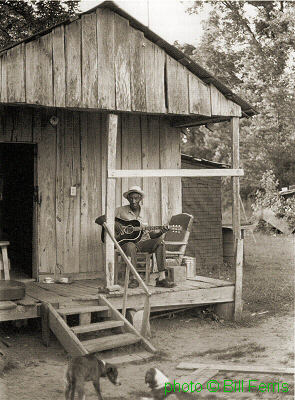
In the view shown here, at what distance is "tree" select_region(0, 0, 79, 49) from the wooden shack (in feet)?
12.1

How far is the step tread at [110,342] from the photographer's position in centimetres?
626

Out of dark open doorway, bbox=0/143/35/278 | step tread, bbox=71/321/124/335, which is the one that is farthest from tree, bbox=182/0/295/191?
step tread, bbox=71/321/124/335

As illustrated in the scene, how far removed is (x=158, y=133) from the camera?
9.84 meters

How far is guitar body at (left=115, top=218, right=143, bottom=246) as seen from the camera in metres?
8.00

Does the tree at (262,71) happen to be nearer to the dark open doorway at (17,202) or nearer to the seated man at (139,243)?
the dark open doorway at (17,202)

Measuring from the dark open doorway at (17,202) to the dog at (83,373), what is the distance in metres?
5.51

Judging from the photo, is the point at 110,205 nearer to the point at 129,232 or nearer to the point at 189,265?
the point at 129,232

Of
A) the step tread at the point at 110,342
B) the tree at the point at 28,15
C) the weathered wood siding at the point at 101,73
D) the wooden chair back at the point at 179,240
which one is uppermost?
the tree at the point at 28,15

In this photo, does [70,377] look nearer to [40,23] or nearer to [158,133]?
[158,133]

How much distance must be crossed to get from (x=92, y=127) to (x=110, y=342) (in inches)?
161

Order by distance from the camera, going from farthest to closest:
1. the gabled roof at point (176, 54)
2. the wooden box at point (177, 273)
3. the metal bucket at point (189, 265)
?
the metal bucket at point (189, 265) → the wooden box at point (177, 273) → the gabled roof at point (176, 54)

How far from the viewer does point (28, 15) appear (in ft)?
42.9

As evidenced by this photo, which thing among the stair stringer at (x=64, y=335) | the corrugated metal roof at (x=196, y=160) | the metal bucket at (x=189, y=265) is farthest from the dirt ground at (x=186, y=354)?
the corrugated metal roof at (x=196, y=160)

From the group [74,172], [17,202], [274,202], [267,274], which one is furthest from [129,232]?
[274,202]
